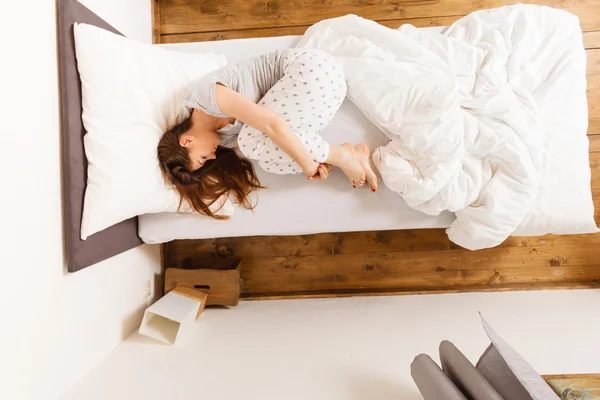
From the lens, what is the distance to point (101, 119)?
4.67 feet

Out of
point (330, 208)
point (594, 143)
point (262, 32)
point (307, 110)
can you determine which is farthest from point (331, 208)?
point (594, 143)

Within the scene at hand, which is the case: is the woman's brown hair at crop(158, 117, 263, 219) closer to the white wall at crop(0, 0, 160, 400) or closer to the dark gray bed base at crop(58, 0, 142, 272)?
the dark gray bed base at crop(58, 0, 142, 272)

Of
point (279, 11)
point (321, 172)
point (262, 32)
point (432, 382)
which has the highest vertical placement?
point (279, 11)

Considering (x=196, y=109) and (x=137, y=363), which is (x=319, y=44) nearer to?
(x=196, y=109)

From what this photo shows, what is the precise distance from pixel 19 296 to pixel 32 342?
0.48 feet

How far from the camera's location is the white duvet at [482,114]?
148 cm

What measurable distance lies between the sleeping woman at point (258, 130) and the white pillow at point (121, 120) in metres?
0.07

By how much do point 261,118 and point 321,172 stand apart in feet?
0.96

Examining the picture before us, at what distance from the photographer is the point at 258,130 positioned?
152 centimetres

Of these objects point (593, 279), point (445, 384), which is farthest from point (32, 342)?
point (593, 279)

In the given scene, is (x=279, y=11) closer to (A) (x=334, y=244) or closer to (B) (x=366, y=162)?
(B) (x=366, y=162)

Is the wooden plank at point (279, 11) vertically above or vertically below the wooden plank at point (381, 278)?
above

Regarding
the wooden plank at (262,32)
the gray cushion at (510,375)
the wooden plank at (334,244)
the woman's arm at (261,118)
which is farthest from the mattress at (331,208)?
the wooden plank at (262,32)

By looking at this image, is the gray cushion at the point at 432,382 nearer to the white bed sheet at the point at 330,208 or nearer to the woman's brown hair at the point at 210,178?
the white bed sheet at the point at 330,208
